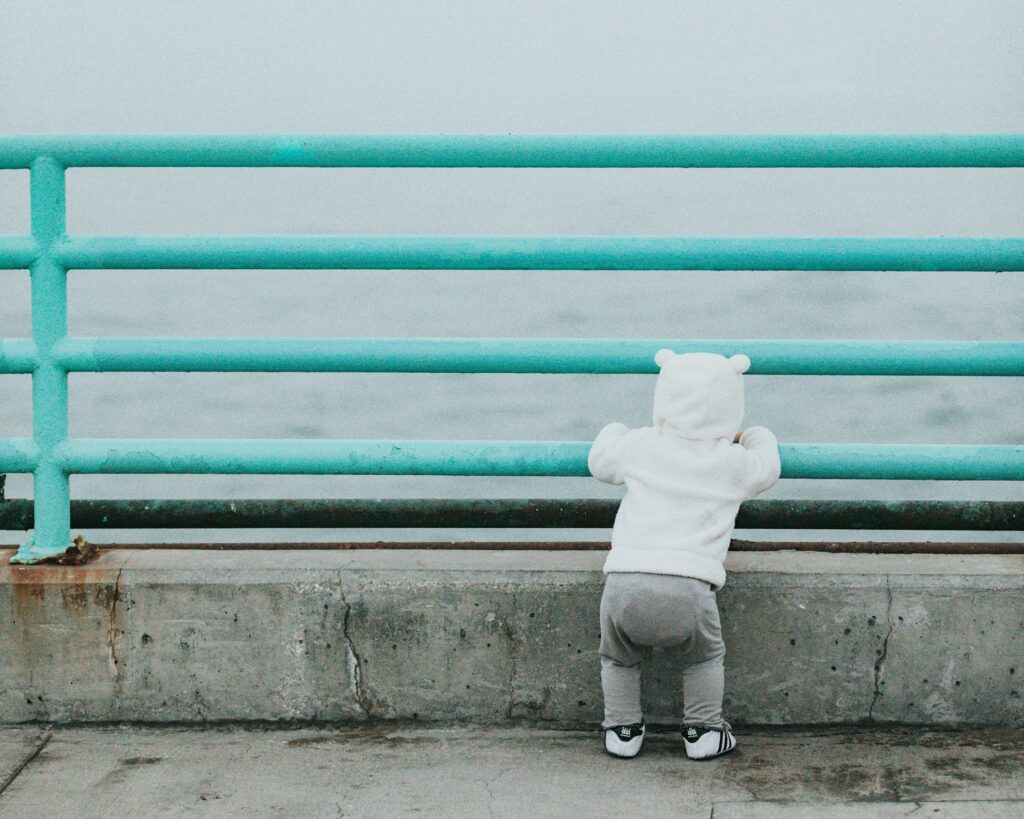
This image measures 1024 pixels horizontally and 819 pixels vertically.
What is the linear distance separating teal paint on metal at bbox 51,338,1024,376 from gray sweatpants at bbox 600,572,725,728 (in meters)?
0.57

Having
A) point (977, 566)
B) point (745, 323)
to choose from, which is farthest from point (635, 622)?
point (745, 323)

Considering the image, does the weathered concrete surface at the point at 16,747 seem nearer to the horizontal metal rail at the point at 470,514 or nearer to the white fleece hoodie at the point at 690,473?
the horizontal metal rail at the point at 470,514

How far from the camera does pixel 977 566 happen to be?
11.5 ft

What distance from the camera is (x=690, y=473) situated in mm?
3279

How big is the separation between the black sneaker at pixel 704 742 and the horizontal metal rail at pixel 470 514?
Answer: 60cm

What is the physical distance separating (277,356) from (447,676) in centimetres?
96

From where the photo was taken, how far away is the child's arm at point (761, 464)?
329 cm

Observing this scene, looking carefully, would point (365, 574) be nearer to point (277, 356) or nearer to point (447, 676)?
point (447, 676)

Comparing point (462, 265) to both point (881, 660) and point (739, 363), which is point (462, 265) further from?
point (881, 660)

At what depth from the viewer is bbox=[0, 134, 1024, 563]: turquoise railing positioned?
337cm

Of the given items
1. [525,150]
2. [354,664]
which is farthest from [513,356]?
[354,664]

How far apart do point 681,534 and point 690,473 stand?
155 millimetres

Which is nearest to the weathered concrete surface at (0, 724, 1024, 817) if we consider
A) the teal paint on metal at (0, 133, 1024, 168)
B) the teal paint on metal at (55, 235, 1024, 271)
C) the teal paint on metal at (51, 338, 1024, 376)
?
the teal paint on metal at (51, 338, 1024, 376)

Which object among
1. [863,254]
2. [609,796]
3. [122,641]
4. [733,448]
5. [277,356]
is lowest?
[609,796]
